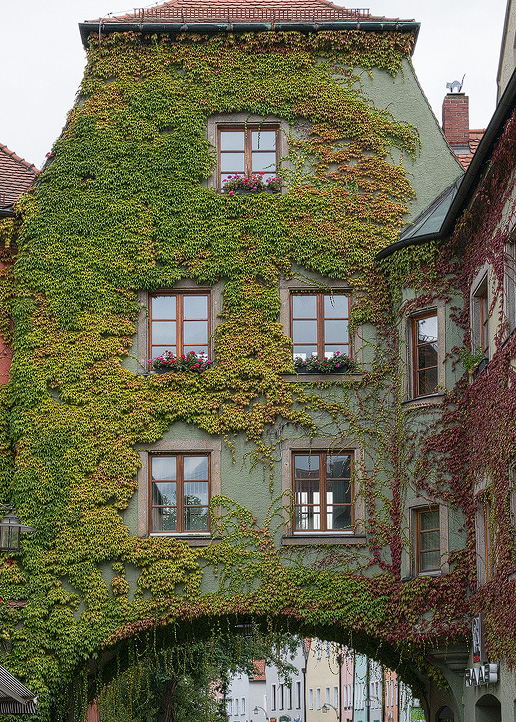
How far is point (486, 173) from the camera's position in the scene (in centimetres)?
1956

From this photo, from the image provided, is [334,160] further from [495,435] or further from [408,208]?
[495,435]

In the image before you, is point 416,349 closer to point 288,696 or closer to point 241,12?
point 241,12

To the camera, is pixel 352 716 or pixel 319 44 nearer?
pixel 319 44

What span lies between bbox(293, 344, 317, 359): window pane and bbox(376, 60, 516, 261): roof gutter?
2.22m

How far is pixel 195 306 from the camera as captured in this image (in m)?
24.5

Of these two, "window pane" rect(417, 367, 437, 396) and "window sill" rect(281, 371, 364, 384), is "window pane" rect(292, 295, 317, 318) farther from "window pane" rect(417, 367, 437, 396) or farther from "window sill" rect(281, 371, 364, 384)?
"window pane" rect(417, 367, 437, 396)

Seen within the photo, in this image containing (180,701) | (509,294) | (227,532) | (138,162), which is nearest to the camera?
(509,294)

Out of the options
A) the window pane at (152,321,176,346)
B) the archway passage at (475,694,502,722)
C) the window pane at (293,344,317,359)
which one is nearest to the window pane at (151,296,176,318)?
the window pane at (152,321,176,346)

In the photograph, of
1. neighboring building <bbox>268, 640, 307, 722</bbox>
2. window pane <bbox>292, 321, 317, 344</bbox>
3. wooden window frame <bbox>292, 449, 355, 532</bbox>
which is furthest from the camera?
neighboring building <bbox>268, 640, 307, 722</bbox>

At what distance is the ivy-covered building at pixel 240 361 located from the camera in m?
22.6

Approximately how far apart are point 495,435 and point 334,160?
26.6 feet

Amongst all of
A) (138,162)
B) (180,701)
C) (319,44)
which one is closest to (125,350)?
(138,162)

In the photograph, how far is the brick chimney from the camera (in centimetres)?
2755

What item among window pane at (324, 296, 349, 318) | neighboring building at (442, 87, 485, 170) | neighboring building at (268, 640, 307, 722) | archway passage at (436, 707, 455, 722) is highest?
neighboring building at (442, 87, 485, 170)
